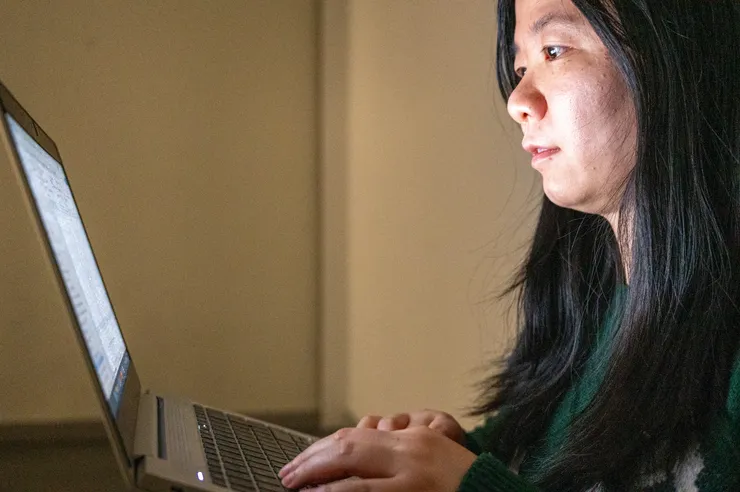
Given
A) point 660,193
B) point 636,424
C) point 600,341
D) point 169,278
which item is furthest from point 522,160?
point 169,278

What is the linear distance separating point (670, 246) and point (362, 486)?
1.21 feet

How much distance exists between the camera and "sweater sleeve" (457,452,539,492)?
1.91 ft

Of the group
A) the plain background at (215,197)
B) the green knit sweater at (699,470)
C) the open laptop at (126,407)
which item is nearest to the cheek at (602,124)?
the green knit sweater at (699,470)

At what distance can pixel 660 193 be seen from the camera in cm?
71

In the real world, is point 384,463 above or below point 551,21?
below

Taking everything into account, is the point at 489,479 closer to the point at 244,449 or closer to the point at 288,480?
the point at 288,480

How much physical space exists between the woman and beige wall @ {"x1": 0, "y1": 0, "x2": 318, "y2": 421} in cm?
194

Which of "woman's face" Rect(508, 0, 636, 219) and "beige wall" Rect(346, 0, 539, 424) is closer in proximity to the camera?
"woman's face" Rect(508, 0, 636, 219)

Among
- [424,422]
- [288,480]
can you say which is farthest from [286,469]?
[424,422]

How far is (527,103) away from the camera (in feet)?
2.73

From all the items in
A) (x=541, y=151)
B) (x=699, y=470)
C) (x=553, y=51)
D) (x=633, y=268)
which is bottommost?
(x=699, y=470)

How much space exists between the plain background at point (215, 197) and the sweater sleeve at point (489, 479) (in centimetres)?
149

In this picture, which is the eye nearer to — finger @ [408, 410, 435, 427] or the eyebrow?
the eyebrow

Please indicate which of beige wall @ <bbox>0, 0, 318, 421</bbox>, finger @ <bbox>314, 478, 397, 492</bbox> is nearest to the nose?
finger @ <bbox>314, 478, 397, 492</bbox>
